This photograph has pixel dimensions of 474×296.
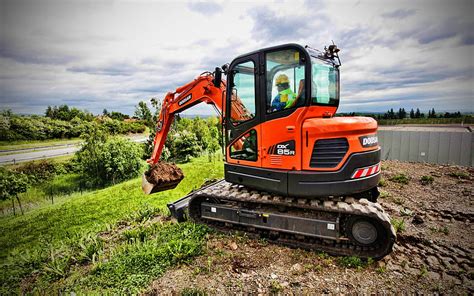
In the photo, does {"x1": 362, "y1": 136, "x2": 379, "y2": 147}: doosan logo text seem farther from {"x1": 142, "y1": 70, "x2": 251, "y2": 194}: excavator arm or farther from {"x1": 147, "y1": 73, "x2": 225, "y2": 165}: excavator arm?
{"x1": 147, "y1": 73, "x2": 225, "y2": 165}: excavator arm

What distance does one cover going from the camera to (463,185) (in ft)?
23.4

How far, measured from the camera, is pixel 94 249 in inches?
166

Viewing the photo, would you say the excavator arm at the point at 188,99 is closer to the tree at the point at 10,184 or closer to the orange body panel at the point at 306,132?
the orange body panel at the point at 306,132

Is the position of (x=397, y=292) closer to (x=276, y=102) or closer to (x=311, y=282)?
(x=311, y=282)

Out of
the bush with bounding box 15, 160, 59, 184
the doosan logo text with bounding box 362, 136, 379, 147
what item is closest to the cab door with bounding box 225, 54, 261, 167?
the doosan logo text with bounding box 362, 136, 379, 147

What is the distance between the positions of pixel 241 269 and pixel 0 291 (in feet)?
11.6

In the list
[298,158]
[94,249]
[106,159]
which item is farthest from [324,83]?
[106,159]

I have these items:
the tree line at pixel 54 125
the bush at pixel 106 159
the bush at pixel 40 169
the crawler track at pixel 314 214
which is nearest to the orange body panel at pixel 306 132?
the crawler track at pixel 314 214

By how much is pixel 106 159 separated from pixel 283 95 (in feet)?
38.9

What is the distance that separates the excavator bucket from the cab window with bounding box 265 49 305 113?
3144mm

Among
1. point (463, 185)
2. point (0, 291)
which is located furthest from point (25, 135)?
point (463, 185)

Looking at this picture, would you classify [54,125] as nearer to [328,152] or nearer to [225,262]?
[225,262]

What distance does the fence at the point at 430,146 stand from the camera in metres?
9.59

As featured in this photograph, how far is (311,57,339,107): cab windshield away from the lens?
3576mm
